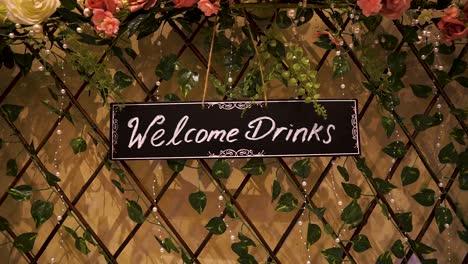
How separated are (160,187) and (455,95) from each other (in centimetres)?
65

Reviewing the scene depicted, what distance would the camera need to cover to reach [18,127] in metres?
0.95

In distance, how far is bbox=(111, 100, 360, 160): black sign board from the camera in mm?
851

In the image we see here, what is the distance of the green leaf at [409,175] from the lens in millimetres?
911

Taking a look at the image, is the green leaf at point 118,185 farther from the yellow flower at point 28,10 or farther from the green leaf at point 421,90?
the green leaf at point 421,90

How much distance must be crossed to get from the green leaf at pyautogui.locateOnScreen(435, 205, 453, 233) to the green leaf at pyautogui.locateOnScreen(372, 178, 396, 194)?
0.34ft

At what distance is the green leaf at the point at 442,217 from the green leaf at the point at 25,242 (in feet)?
2.71

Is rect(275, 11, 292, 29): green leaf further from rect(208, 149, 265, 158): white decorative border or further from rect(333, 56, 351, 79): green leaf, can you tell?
rect(208, 149, 265, 158): white decorative border

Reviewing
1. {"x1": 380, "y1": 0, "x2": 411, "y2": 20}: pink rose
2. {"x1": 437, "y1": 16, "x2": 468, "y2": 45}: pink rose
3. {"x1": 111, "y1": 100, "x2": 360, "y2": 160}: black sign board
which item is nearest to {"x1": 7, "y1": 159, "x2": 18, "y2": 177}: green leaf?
{"x1": 111, "y1": 100, "x2": 360, "y2": 160}: black sign board

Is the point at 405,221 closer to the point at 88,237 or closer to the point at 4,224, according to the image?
the point at 88,237

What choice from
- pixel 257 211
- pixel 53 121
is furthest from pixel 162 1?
pixel 257 211

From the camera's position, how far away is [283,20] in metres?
0.90

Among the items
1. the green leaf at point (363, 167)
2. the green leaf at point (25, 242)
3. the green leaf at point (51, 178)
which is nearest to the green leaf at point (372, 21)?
the green leaf at point (363, 167)

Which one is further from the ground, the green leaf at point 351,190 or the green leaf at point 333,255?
the green leaf at point 351,190

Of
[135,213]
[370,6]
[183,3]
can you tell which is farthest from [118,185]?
[370,6]
